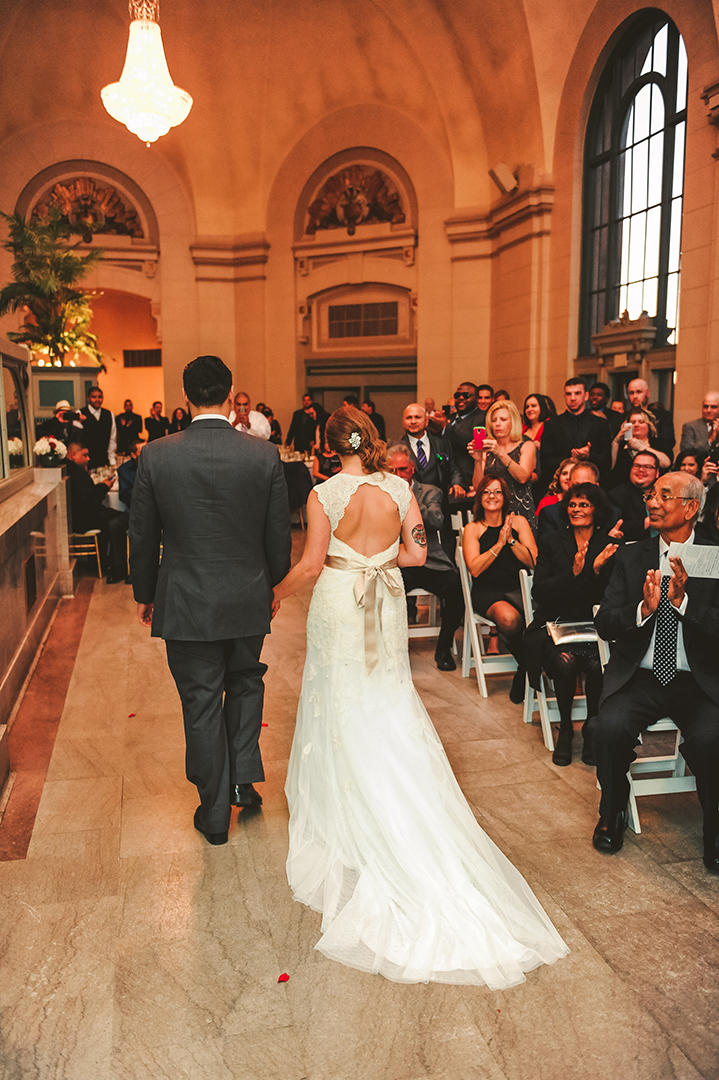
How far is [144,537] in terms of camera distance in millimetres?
3342

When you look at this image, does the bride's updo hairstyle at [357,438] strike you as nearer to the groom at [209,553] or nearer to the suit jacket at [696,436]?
the groom at [209,553]

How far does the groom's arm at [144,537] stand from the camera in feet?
10.8

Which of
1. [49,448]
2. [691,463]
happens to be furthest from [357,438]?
[49,448]

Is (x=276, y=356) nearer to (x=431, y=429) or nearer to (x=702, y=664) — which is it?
(x=431, y=429)

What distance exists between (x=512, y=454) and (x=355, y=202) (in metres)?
11.9

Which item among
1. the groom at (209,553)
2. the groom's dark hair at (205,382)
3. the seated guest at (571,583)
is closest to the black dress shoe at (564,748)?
the seated guest at (571,583)

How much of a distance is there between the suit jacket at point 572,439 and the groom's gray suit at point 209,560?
4.69 metres

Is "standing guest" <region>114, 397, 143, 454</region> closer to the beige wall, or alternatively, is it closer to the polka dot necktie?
the beige wall

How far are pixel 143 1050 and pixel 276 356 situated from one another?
15791 mm

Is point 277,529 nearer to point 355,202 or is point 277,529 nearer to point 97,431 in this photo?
point 97,431

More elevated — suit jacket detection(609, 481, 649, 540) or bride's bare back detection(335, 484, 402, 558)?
bride's bare back detection(335, 484, 402, 558)

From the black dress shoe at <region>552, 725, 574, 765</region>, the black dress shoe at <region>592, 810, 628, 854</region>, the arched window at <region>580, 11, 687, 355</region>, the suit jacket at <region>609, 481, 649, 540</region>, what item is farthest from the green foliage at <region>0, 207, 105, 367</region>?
the black dress shoe at <region>592, 810, 628, 854</region>

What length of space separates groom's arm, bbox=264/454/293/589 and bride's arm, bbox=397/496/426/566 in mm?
482

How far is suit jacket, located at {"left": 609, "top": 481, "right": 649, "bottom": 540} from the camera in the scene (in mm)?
6047
